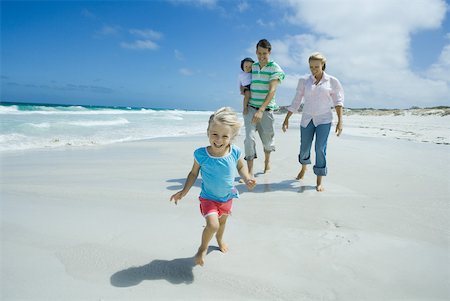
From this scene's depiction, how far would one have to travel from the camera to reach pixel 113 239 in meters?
2.51

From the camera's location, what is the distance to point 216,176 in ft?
7.68

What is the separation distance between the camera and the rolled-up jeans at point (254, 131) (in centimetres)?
474

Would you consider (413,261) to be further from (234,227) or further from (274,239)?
(234,227)

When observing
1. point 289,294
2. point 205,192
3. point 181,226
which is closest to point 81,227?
point 181,226

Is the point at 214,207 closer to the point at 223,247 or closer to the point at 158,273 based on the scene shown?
the point at 223,247

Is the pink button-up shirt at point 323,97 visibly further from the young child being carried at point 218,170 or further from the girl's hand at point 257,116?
the young child being carried at point 218,170

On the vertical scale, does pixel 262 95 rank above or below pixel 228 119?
above

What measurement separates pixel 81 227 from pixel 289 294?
70.9 inches

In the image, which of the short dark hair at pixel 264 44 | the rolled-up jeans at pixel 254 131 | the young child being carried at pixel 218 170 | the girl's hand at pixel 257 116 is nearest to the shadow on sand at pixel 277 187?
the rolled-up jeans at pixel 254 131

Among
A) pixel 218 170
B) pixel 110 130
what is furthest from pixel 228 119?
pixel 110 130

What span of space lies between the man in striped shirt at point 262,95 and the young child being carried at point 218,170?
7.52 feet

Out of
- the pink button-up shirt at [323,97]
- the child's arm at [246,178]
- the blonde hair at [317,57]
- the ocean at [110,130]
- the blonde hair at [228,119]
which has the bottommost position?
the ocean at [110,130]

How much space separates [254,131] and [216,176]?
8.45ft

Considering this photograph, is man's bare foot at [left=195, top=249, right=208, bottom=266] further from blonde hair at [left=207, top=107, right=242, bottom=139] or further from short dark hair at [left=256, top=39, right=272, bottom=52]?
short dark hair at [left=256, top=39, right=272, bottom=52]
